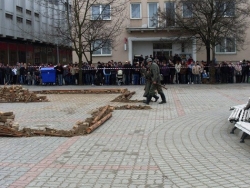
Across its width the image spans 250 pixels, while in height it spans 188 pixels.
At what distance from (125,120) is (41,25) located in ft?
141

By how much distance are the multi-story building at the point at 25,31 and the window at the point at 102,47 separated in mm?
2940

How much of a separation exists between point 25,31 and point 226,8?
946 inches

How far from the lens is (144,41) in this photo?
125 feet

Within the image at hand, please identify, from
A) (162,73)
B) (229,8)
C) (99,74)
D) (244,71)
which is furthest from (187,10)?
(99,74)

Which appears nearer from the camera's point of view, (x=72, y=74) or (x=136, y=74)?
(x=136, y=74)

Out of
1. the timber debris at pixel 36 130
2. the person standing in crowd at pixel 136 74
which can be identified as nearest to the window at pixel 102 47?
the person standing in crowd at pixel 136 74

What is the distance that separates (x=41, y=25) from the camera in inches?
2060

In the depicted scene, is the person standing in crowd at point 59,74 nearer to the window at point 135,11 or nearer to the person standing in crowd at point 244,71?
the window at point 135,11

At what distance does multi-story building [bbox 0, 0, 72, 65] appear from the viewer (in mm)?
40825

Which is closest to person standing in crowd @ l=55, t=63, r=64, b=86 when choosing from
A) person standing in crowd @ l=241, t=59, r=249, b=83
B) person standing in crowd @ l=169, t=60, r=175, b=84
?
person standing in crowd @ l=169, t=60, r=175, b=84

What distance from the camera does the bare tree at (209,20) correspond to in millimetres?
28656

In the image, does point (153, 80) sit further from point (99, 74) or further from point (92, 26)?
point (92, 26)

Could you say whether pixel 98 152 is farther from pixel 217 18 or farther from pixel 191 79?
pixel 217 18

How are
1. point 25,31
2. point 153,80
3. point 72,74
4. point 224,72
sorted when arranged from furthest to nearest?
point 25,31 < point 72,74 < point 224,72 < point 153,80
